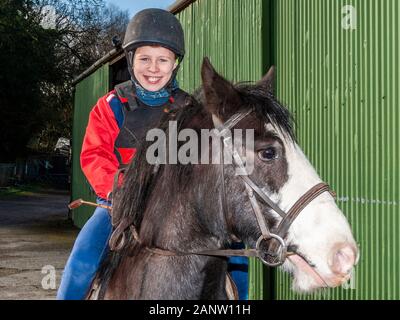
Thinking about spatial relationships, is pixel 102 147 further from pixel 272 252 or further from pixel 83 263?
pixel 272 252

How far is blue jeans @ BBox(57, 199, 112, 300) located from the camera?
2.94m

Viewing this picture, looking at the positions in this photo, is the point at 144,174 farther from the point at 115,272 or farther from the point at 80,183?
the point at 80,183

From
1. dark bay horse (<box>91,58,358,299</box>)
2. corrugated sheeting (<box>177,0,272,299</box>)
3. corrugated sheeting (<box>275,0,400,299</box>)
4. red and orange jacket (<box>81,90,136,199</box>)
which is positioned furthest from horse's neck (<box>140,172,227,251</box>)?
corrugated sheeting (<box>177,0,272,299</box>)

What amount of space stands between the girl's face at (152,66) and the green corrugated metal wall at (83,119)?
10.8 meters

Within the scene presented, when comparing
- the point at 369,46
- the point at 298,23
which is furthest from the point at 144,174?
the point at 298,23

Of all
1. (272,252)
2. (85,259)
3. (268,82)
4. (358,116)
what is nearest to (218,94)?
(268,82)

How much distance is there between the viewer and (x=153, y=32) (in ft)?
11.0

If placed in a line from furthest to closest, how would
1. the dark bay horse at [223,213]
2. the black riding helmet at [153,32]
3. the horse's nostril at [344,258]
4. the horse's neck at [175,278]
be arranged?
1. the black riding helmet at [153,32]
2. the horse's neck at [175,278]
3. the dark bay horse at [223,213]
4. the horse's nostril at [344,258]

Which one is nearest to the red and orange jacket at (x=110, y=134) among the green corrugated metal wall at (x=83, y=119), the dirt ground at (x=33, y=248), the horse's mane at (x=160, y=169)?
the horse's mane at (x=160, y=169)

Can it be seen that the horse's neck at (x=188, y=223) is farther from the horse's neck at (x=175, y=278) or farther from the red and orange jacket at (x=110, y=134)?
the red and orange jacket at (x=110, y=134)

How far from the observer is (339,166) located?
513cm

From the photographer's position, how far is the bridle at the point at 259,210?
2281 millimetres

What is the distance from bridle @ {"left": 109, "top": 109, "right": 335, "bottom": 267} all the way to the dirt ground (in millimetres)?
6807

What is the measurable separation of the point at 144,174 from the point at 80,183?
48.4 ft
